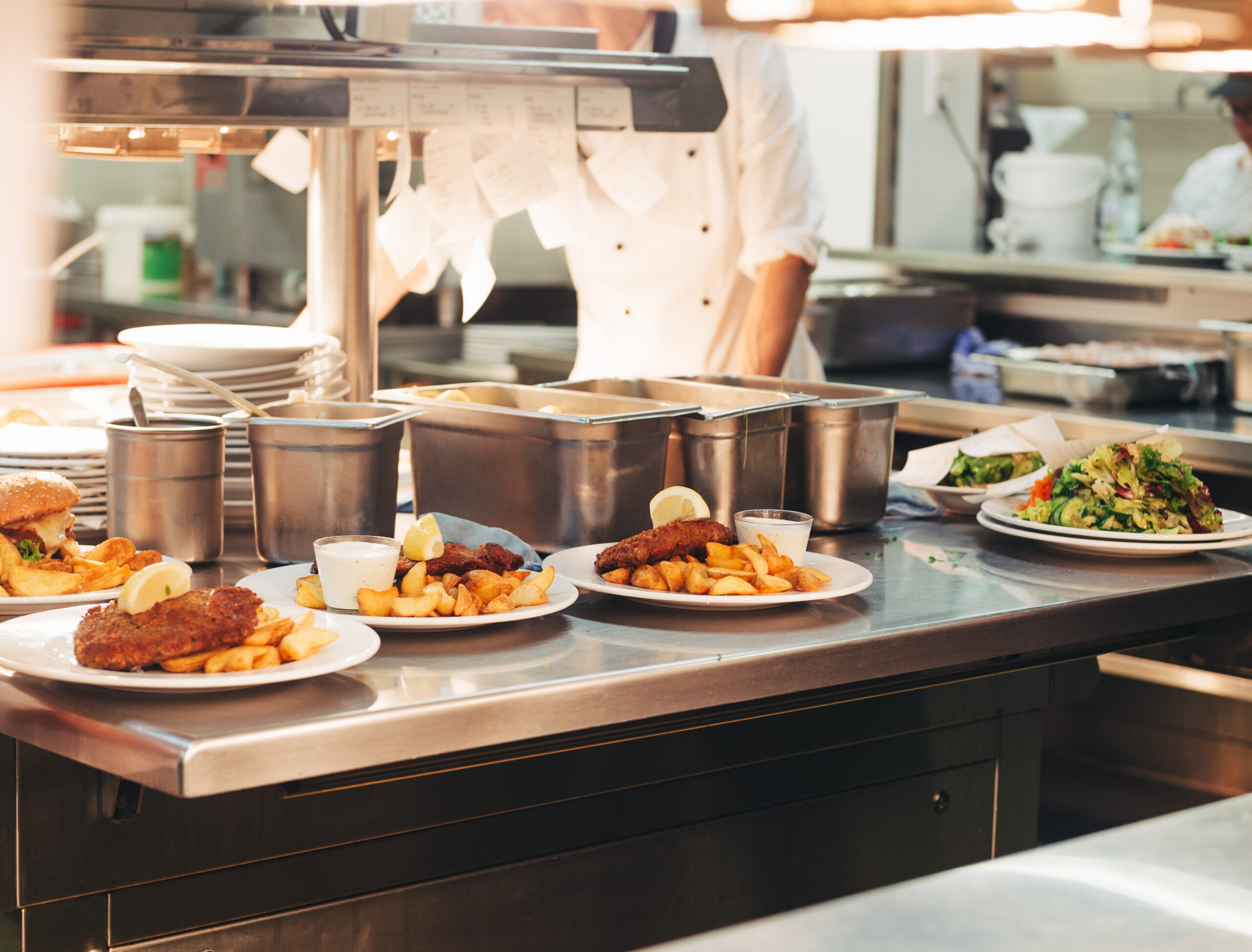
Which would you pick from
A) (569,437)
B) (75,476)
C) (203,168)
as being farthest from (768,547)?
(203,168)

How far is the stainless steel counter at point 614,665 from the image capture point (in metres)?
1.23

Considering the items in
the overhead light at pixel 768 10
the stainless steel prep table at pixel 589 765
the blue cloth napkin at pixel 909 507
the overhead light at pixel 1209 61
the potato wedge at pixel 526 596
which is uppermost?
the overhead light at pixel 1209 61

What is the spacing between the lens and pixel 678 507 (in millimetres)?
1777

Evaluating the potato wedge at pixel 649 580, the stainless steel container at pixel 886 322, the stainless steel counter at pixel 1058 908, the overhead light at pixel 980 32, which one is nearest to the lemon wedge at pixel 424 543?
the potato wedge at pixel 649 580

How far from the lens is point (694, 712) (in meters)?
1.76

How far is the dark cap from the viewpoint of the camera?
159 inches

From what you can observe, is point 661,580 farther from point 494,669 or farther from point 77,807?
point 77,807

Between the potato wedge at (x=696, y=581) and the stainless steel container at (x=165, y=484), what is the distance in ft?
1.87

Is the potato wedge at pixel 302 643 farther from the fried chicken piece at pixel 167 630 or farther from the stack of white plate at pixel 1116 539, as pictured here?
the stack of white plate at pixel 1116 539

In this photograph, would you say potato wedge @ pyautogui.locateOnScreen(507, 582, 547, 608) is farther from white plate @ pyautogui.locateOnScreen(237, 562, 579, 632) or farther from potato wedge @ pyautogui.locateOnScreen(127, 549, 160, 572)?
potato wedge @ pyautogui.locateOnScreen(127, 549, 160, 572)

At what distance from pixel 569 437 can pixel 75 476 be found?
2.11ft

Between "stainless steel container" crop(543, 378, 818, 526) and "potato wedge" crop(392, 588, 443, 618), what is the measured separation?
0.54m

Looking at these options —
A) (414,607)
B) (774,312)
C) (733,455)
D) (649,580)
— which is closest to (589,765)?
(649,580)

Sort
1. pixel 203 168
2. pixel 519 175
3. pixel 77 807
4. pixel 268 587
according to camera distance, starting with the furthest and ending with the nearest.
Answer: pixel 203 168 < pixel 519 175 < pixel 268 587 < pixel 77 807
